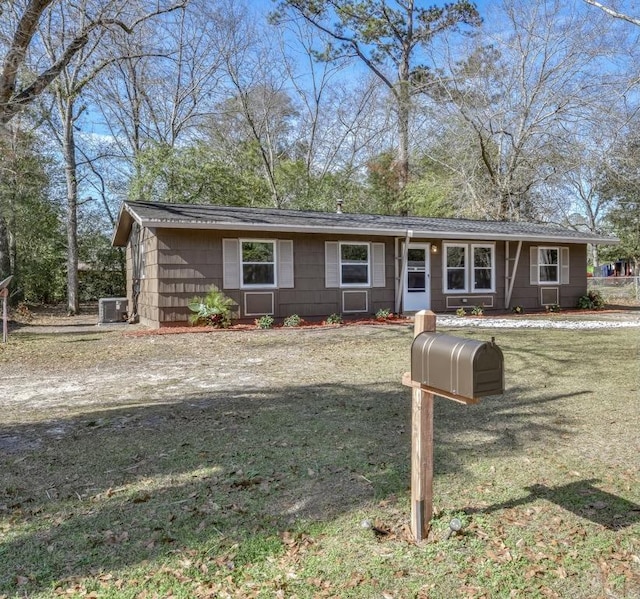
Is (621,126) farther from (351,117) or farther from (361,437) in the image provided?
(361,437)

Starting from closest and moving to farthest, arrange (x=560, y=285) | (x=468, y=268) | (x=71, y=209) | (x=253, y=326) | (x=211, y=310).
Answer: (x=211, y=310) < (x=253, y=326) < (x=468, y=268) < (x=560, y=285) < (x=71, y=209)

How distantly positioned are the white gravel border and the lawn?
5324mm

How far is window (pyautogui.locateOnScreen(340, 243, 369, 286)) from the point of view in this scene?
13.3 m

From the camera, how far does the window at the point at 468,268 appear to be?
14.6 meters

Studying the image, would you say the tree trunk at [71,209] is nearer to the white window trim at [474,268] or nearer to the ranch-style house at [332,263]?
the ranch-style house at [332,263]

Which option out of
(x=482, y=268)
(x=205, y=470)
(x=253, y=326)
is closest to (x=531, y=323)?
(x=482, y=268)

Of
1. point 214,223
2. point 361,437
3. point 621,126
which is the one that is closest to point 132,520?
point 361,437

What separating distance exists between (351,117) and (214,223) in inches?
689

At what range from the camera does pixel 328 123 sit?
26594 mm

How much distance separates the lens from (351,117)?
86.3 ft

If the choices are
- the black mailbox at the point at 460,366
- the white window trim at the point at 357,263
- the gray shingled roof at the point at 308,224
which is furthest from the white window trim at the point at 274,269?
the black mailbox at the point at 460,366

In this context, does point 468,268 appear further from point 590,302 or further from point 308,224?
point 308,224

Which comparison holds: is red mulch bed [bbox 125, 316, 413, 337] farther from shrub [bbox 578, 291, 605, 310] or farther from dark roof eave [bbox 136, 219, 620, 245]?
shrub [bbox 578, 291, 605, 310]

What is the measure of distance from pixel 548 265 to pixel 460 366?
15.2 metres
